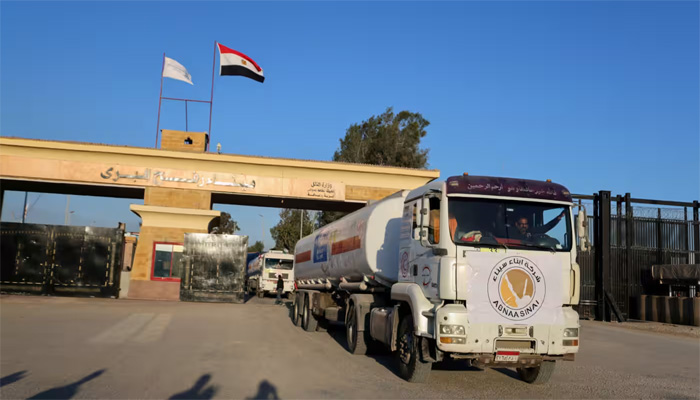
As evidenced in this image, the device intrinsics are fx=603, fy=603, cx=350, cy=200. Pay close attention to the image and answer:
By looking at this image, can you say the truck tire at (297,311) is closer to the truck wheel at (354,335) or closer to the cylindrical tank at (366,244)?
the cylindrical tank at (366,244)

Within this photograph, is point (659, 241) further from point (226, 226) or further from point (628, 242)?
point (226, 226)

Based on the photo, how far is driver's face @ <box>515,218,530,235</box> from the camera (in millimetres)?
9344

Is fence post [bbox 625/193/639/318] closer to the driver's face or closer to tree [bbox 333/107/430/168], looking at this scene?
the driver's face

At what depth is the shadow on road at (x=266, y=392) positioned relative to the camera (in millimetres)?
8312

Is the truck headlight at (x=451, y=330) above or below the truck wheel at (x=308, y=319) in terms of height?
above

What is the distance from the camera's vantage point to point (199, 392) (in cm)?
852

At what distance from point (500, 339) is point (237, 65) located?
28.5 meters

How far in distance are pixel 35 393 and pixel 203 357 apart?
3.98 metres

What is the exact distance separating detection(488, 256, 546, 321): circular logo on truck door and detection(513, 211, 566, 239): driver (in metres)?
0.40

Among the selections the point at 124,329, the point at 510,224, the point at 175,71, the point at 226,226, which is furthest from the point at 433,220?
the point at 226,226

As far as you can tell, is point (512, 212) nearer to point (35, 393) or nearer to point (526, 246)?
point (526, 246)

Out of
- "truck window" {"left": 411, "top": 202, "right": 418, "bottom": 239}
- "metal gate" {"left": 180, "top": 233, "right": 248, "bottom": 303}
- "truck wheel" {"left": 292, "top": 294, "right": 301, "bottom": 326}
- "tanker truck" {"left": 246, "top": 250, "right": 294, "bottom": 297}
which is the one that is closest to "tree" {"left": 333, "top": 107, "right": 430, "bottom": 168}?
"tanker truck" {"left": 246, "top": 250, "right": 294, "bottom": 297}

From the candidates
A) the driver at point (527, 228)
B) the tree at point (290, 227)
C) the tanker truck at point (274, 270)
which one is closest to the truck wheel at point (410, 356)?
the driver at point (527, 228)

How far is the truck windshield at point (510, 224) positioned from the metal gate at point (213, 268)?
2150 cm
